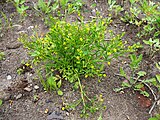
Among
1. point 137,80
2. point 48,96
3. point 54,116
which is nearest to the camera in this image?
point 54,116

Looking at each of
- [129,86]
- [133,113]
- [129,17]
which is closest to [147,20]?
[129,17]

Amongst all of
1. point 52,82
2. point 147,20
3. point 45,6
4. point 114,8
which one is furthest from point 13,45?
point 147,20

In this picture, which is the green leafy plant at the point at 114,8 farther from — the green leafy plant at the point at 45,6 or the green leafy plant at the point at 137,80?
the green leafy plant at the point at 137,80

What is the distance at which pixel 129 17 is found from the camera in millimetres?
2867

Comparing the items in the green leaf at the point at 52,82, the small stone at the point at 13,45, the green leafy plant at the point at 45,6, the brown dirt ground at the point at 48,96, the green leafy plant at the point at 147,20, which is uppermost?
the green leafy plant at the point at 45,6

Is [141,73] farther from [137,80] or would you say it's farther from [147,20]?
[147,20]

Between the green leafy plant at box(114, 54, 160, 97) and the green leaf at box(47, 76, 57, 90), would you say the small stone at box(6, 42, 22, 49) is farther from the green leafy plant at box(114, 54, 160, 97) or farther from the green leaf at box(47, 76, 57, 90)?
the green leafy plant at box(114, 54, 160, 97)

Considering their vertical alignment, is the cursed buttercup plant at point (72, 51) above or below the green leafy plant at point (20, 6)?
below

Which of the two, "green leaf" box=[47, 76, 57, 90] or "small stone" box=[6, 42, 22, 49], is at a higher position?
"small stone" box=[6, 42, 22, 49]

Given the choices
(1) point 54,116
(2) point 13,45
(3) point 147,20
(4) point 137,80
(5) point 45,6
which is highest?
(5) point 45,6

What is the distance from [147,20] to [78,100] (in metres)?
1.10

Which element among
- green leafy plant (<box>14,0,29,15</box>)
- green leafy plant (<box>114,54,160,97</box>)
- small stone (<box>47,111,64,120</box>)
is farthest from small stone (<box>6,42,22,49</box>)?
green leafy plant (<box>114,54,160,97</box>)

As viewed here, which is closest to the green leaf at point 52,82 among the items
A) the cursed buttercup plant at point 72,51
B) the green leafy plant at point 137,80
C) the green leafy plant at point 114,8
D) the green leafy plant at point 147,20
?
the cursed buttercup plant at point 72,51

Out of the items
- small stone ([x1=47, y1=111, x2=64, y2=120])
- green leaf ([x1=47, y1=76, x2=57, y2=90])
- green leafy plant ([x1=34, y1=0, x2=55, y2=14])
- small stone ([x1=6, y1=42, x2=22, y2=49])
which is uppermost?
green leafy plant ([x1=34, y1=0, x2=55, y2=14])
